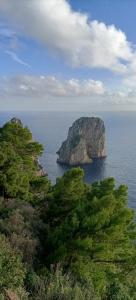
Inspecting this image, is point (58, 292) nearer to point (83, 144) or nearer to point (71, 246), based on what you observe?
point (71, 246)

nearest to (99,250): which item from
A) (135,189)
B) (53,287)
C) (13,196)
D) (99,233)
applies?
(99,233)

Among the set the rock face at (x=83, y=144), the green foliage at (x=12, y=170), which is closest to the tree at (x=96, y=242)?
the green foliage at (x=12, y=170)

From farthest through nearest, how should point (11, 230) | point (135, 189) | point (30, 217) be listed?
point (135, 189)
point (30, 217)
point (11, 230)

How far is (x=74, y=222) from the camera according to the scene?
16.1 metres

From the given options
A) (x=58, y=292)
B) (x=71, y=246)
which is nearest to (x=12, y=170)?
(x=71, y=246)

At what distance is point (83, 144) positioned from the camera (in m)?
115

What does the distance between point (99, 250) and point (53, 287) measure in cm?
643

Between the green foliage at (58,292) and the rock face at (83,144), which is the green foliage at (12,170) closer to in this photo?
the green foliage at (58,292)

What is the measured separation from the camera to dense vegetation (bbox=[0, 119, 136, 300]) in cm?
1068

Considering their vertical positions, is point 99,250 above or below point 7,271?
below

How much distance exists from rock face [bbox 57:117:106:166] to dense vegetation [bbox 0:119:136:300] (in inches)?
3395

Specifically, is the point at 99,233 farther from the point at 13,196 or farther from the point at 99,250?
the point at 13,196

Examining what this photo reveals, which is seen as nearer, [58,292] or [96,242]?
[58,292]

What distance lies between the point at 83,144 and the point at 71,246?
99.5 m
